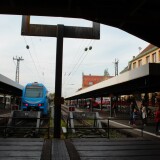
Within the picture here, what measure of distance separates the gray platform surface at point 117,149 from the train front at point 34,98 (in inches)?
627

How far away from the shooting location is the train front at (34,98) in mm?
28672

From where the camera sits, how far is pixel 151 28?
14312 mm

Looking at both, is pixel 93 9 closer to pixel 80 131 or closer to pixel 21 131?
pixel 80 131

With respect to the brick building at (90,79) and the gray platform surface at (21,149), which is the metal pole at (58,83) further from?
the brick building at (90,79)

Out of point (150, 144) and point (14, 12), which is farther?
point (150, 144)

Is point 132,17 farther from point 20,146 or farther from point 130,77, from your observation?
point 130,77

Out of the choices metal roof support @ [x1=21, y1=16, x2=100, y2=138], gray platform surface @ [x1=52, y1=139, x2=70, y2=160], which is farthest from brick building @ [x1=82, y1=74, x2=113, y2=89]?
gray platform surface @ [x1=52, y1=139, x2=70, y2=160]

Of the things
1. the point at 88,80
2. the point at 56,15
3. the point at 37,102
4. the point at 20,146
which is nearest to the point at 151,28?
the point at 56,15

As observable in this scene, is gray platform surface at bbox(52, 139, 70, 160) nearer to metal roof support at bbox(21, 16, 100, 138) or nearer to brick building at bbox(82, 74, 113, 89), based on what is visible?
metal roof support at bbox(21, 16, 100, 138)

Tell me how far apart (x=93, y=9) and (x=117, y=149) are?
5145 millimetres

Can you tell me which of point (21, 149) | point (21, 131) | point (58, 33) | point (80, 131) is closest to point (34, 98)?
point (21, 131)

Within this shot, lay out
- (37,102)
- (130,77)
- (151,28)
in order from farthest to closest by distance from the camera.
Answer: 1. (37,102)
2. (130,77)
3. (151,28)

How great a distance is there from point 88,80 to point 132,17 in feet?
436

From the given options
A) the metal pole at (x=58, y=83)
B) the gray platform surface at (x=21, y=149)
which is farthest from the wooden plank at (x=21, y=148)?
the metal pole at (x=58, y=83)
